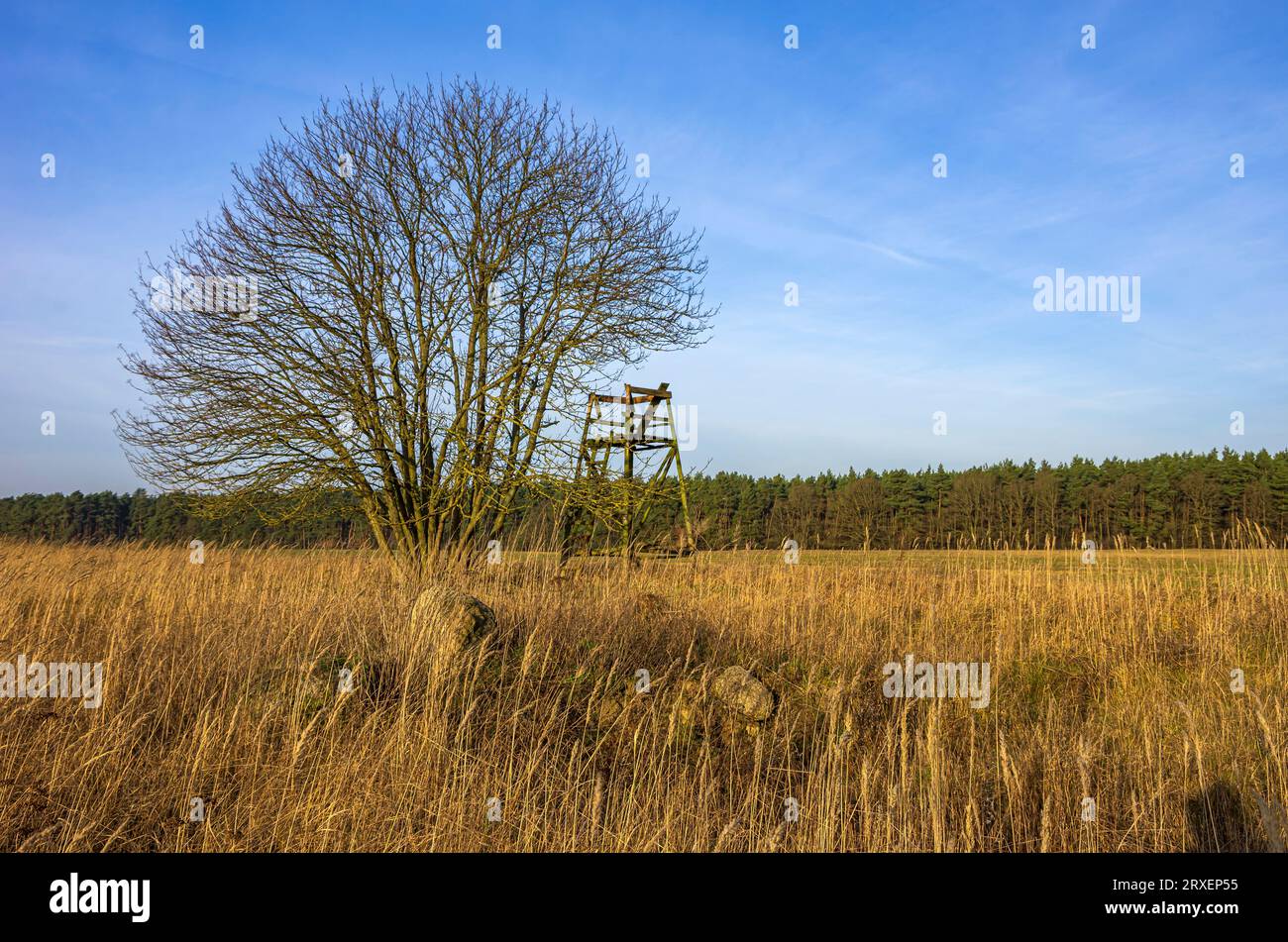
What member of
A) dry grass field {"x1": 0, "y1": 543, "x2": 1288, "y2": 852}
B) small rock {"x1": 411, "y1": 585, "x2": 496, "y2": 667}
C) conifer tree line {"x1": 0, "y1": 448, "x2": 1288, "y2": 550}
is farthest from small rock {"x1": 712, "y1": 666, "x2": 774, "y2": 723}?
conifer tree line {"x1": 0, "y1": 448, "x2": 1288, "y2": 550}

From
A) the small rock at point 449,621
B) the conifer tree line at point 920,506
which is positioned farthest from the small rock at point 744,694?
the conifer tree line at point 920,506

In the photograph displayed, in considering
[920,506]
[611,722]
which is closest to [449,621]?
[611,722]

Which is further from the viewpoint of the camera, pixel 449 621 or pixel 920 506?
pixel 920 506

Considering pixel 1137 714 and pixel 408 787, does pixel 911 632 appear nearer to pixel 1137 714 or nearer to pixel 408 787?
pixel 1137 714

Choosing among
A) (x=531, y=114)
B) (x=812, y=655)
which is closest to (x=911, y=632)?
(x=812, y=655)

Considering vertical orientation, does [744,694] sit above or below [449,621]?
below

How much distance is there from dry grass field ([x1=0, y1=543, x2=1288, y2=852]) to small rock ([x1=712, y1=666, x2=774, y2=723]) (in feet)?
0.27

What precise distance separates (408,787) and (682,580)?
18.5ft

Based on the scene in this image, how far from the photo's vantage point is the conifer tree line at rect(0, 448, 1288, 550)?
1079 cm

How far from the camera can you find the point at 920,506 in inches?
→ 1890

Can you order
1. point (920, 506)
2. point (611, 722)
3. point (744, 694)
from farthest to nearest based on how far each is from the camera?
point (920, 506)
point (744, 694)
point (611, 722)

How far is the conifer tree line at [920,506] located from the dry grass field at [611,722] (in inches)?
101

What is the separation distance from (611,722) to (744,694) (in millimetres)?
967

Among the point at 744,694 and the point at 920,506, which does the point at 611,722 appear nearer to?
the point at 744,694
